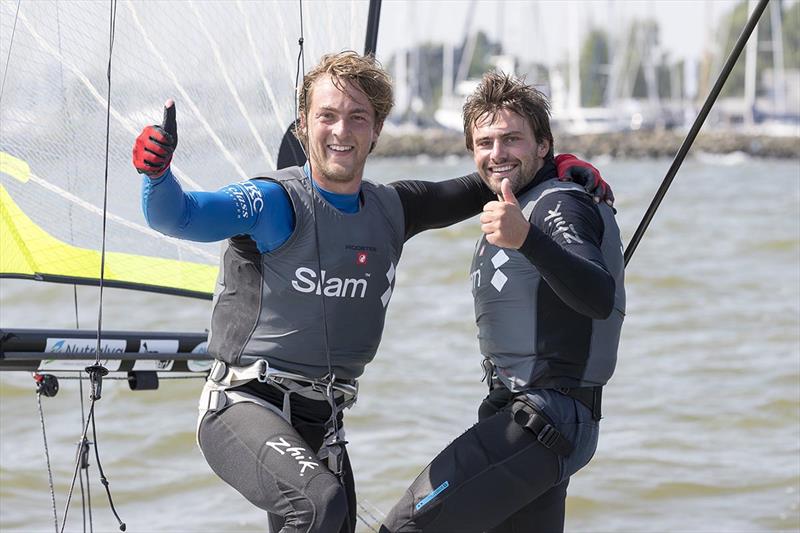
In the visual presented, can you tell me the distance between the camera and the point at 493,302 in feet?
8.66

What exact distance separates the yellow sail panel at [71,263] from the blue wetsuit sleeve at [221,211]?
3.29 feet

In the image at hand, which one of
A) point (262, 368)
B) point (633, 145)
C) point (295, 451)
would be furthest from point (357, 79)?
point (633, 145)

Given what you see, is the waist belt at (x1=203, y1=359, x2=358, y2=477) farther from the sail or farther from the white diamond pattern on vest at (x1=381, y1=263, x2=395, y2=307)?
the sail

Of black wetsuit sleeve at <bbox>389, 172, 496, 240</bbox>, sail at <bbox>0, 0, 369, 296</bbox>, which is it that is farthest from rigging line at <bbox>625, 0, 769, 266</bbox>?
sail at <bbox>0, 0, 369, 296</bbox>

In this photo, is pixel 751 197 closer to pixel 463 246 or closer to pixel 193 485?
pixel 463 246

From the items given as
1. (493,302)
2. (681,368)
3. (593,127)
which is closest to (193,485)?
(493,302)

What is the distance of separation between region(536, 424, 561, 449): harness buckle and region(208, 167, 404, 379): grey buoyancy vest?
44cm

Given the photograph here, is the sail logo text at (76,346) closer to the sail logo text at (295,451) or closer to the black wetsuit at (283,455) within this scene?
the black wetsuit at (283,455)

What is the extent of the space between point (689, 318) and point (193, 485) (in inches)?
202

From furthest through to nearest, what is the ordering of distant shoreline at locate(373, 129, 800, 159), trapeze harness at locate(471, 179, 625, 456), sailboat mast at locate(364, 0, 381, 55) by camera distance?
1. distant shoreline at locate(373, 129, 800, 159)
2. sailboat mast at locate(364, 0, 381, 55)
3. trapeze harness at locate(471, 179, 625, 456)

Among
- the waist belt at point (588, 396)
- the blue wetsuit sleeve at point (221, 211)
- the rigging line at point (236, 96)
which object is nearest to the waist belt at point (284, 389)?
the blue wetsuit sleeve at point (221, 211)

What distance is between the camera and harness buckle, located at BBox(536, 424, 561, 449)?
2486 mm

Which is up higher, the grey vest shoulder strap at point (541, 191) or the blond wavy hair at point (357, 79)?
the blond wavy hair at point (357, 79)

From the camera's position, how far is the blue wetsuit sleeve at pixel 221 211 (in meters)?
2.26
